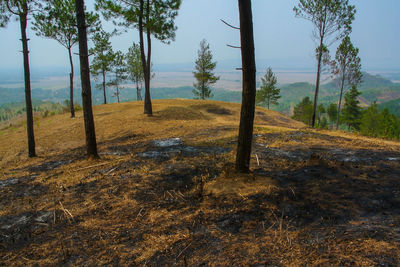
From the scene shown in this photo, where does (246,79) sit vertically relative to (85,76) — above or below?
below

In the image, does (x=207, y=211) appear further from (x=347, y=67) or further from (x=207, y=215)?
(x=347, y=67)

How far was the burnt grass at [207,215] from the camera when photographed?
10.7ft

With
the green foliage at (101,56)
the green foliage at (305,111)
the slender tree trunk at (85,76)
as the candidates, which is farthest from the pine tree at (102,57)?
the green foliage at (305,111)

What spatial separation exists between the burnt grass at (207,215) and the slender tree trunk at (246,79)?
1.96 feet

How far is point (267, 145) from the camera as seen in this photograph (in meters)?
9.52

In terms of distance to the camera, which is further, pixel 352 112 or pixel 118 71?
pixel 352 112

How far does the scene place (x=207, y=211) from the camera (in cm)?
447

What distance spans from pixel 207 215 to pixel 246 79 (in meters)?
3.14

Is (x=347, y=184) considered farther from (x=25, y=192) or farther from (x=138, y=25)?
(x=138, y=25)

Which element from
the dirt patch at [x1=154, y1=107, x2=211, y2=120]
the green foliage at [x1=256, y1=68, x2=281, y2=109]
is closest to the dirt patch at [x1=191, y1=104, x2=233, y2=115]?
the dirt patch at [x1=154, y1=107, x2=211, y2=120]

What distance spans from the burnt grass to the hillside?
0.06ft

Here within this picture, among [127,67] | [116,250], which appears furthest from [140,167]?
[127,67]

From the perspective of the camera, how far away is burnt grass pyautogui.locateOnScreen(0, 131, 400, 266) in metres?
3.25

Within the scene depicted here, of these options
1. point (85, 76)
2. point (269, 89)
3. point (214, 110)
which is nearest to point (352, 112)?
point (269, 89)
